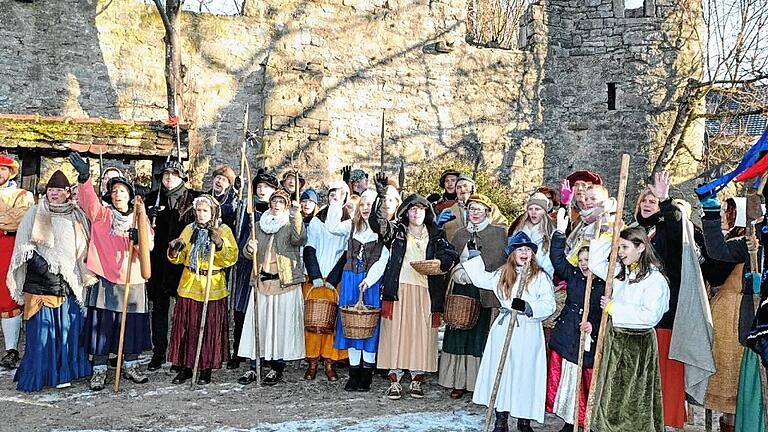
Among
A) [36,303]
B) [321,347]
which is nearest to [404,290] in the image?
[321,347]

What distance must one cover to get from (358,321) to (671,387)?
2177 millimetres

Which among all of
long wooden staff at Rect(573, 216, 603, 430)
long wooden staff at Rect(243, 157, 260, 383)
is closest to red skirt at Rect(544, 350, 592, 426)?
long wooden staff at Rect(573, 216, 603, 430)

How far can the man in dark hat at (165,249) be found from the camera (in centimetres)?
615

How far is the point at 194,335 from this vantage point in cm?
565

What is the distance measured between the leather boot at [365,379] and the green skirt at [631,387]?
1983 millimetres

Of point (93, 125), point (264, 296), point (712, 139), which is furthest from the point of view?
point (712, 139)

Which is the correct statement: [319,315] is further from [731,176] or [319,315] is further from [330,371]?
[731,176]

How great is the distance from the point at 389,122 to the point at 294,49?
1.87m

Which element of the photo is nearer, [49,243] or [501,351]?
[501,351]

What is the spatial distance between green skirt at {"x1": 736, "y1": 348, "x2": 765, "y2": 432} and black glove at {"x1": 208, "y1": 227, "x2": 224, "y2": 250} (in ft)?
12.0

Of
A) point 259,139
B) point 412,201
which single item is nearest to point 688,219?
point 412,201

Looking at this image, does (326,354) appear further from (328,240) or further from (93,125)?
(93,125)

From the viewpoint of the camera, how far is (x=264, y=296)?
19.1 ft

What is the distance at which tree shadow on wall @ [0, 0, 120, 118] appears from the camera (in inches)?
383
